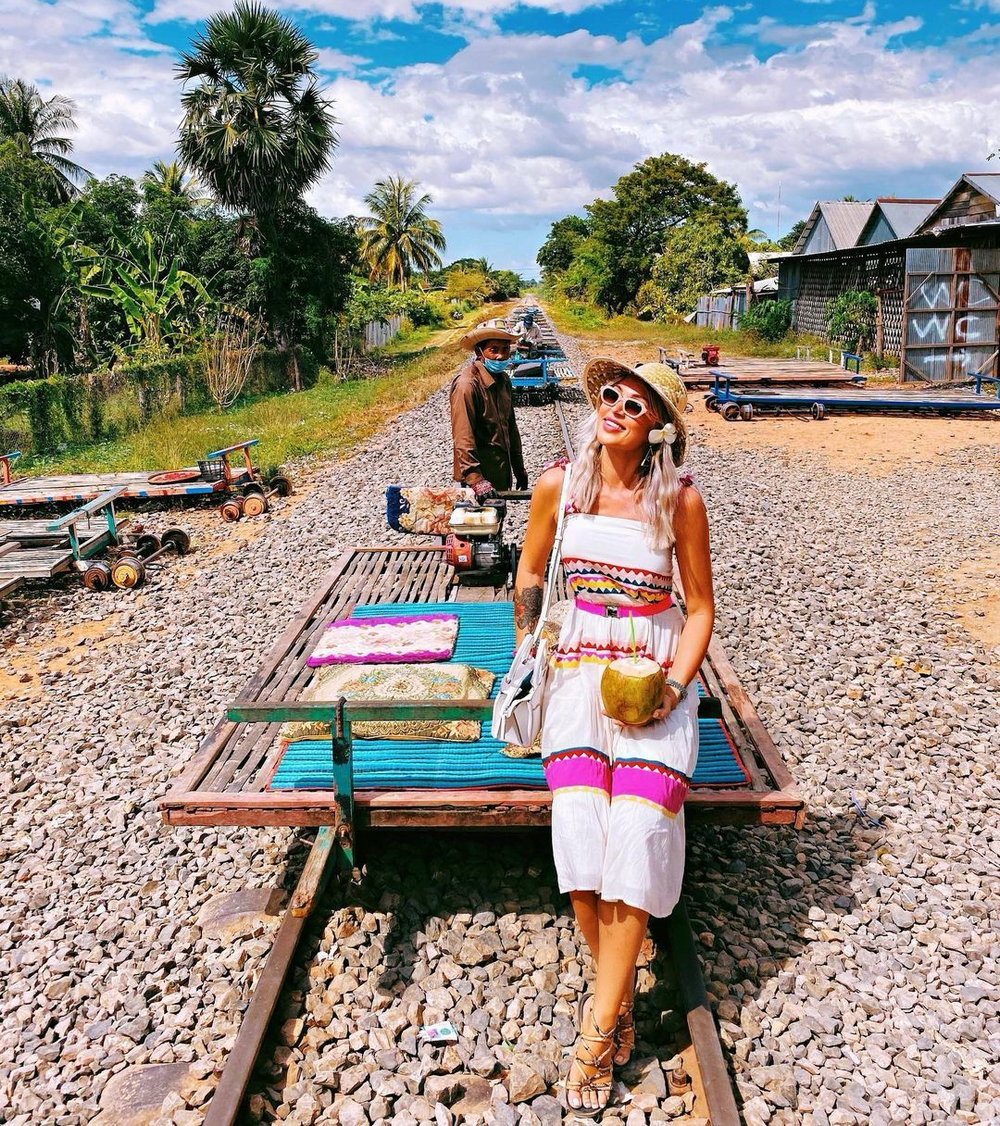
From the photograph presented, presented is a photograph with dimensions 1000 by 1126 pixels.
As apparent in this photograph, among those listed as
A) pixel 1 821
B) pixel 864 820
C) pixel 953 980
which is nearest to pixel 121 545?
pixel 1 821

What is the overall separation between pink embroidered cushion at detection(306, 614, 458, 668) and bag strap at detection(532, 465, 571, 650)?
162 cm

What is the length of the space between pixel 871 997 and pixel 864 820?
1228mm

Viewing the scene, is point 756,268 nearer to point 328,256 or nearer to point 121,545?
point 328,256

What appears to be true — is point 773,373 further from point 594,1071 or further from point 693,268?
point 693,268

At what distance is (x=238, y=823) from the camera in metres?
3.40

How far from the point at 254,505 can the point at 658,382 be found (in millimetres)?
8964

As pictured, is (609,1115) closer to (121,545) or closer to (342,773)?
(342,773)

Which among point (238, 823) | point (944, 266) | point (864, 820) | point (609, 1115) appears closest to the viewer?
point (609, 1115)

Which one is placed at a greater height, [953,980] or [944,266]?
[944,266]

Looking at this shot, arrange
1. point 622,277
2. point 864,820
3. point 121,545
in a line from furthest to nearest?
1. point 622,277
2. point 121,545
3. point 864,820

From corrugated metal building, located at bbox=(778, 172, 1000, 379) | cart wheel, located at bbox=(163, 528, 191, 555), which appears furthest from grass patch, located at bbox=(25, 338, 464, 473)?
corrugated metal building, located at bbox=(778, 172, 1000, 379)

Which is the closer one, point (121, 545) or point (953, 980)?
point (953, 980)

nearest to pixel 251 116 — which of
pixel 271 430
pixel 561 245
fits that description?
pixel 271 430

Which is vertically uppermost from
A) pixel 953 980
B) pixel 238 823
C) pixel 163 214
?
pixel 163 214
